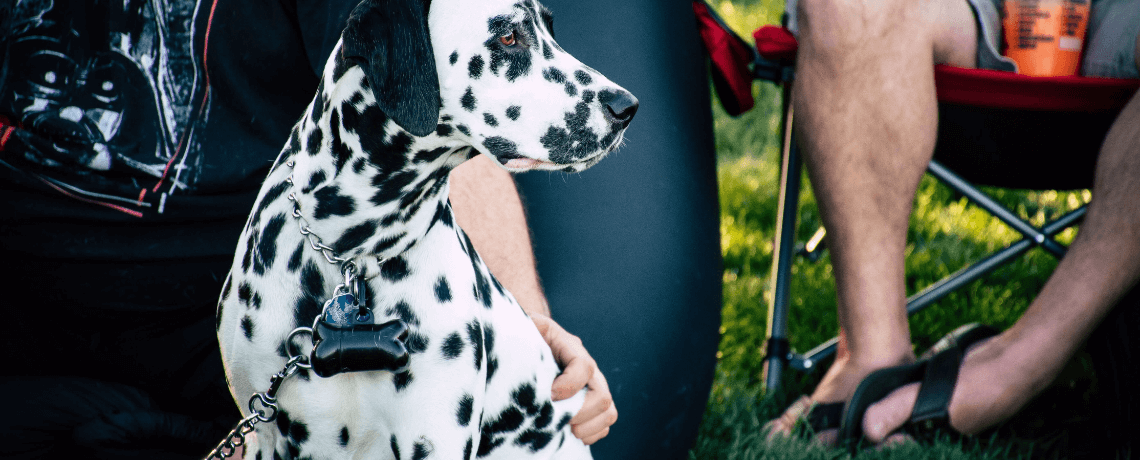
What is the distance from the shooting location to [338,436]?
4.97 ft

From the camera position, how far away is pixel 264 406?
4.90 feet

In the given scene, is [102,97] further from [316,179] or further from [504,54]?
[504,54]

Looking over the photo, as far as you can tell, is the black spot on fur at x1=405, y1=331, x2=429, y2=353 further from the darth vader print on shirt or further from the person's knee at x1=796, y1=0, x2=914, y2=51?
the person's knee at x1=796, y1=0, x2=914, y2=51

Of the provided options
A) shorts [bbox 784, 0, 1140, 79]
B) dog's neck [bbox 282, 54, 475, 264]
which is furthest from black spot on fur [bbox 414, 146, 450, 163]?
shorts [bbox 784, 0, 1140, 79]

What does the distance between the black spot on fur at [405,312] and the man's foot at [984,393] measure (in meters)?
1.49

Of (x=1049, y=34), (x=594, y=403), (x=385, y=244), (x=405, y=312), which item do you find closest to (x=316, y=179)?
(x=385, y=244)

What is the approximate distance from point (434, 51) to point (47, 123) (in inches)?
37.1

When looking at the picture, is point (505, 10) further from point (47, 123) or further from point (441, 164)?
point (47, 123)

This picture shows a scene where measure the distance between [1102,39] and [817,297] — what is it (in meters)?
1.28

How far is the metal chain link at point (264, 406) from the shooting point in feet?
4.73

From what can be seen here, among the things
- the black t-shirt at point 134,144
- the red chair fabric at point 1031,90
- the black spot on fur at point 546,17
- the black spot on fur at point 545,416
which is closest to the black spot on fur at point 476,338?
the black spot on fur at point 545,416

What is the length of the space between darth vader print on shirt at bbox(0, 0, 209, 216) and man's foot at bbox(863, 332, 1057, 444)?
1868 mm

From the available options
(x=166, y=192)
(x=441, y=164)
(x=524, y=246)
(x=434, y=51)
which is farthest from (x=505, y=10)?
(x=166, y=192)

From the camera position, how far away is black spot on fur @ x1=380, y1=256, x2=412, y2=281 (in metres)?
1.47
